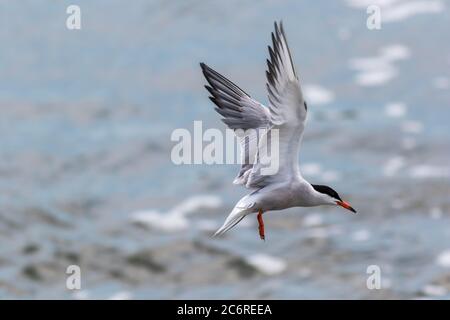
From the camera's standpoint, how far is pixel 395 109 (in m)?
50.6

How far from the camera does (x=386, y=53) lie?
178 feet

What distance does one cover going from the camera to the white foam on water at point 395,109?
49.7m

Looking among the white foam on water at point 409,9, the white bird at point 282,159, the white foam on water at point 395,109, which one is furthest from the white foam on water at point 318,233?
the white bird at point 282,159

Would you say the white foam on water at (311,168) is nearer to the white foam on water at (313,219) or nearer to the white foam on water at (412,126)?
the white foam on water at (313,219)

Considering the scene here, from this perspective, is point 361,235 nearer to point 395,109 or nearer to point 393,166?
point 393,166

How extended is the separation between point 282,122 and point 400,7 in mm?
49642

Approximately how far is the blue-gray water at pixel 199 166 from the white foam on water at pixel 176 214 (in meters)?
0.17

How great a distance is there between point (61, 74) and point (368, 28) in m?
16.1

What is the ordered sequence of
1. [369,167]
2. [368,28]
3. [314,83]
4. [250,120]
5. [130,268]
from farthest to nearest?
1. [368,28]
2. [314,83]
3. [369,167]
4. [130,268]
5. [250,120]

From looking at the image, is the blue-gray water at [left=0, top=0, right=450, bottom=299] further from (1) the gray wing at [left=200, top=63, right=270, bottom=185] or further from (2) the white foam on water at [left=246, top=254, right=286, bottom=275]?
(1) the gray wing at [left=200, top=63, right=270, bottom=185]

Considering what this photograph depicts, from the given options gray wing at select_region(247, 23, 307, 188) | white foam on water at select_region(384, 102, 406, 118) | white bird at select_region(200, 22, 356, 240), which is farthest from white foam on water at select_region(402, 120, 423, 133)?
gray wing at select_region(247, 23, 307, 188)

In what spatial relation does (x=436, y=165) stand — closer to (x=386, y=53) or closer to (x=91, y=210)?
(x=386, y=53)
